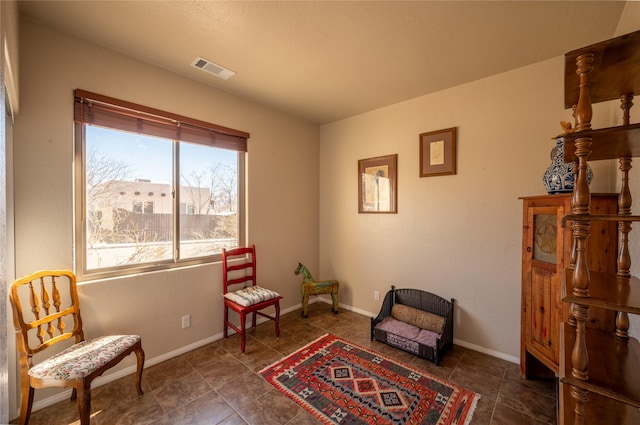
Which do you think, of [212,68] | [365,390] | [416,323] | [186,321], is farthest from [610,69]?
[186,321]

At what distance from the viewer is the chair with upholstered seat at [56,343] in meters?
1.53

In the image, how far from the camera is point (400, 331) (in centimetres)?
271

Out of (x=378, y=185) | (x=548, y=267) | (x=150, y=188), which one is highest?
(x=378, y=185)

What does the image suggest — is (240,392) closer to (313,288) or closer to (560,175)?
(313,288)

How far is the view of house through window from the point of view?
2.13 metres

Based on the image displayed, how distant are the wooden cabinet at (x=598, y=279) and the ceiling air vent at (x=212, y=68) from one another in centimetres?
247

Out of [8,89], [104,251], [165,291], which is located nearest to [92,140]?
[8,89]

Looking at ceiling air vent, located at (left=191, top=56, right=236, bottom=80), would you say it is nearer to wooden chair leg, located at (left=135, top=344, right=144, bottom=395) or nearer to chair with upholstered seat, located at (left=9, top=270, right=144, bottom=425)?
chair with upholstered seat, located at (left=9, top=270, right=144, bottom=425)

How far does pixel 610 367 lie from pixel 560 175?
1301mm

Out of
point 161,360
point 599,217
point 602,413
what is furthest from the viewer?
point 161,360

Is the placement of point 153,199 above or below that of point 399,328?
above

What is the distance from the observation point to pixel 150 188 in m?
2.41

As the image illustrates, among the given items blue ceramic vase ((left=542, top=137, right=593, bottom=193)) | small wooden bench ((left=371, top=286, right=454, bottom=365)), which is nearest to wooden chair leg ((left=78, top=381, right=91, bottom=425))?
small wooden bench ((left=371, top=286, right=454, bottom=365))

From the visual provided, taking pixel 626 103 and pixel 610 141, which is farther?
pixel 626 103
